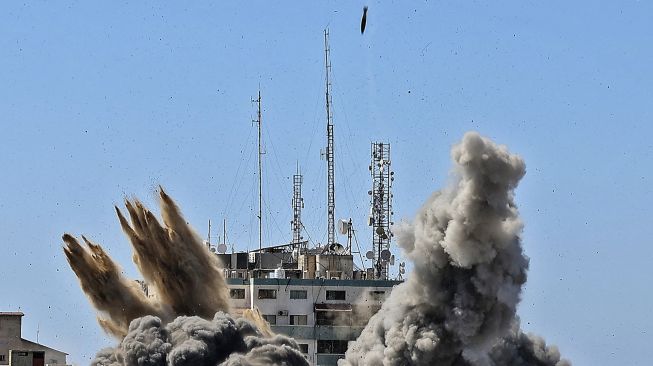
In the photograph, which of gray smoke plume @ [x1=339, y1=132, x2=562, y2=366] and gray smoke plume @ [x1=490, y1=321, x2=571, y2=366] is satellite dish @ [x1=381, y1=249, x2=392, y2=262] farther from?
gray smoke plume @ [x1=339, y1=132, x2=562, y2=366]

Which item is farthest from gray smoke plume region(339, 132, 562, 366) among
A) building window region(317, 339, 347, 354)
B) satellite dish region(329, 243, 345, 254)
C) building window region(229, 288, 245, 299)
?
satellite dish region(329, 243, 345, 254)

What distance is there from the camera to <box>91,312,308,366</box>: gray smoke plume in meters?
101

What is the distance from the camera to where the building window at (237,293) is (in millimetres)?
127188

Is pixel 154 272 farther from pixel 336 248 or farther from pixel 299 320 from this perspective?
pixel 336 248

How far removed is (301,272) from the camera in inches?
5162

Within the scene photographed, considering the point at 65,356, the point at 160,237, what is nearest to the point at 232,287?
the point at 160,237

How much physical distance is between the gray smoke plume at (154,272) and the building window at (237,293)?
1536 centimetres

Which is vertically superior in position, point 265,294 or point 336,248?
point 336,248

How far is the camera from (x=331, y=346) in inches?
4951

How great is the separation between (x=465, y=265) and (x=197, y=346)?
61.9ft

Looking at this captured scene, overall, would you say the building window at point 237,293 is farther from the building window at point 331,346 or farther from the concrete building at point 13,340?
the concrete building at point 13,340

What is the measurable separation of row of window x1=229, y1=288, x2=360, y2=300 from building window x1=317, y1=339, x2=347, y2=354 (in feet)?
9.23

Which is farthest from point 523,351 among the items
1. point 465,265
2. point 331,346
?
point 331,346

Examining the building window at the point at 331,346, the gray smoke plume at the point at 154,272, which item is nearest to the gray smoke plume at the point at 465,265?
the gray smoke plume at the point at 154,272
